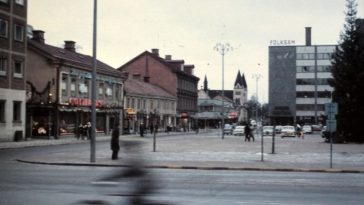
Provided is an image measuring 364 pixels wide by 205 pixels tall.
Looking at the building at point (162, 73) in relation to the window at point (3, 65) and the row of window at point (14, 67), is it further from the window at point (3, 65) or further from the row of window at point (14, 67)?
the window at point (3, 65)

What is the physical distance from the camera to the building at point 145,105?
78.7m

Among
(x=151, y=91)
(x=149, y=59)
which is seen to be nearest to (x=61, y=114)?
(x=151, y=91)

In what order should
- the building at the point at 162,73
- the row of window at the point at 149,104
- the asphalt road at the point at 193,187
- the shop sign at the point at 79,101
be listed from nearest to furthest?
1. the asphalt road at the point at 193,187
2. the shop sign at the point at 79,101
3. the row of window at the point at 149,104
4. the building at the point at 162,73

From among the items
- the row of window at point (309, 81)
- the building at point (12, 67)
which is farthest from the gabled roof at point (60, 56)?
the row of window at point (309, 81)

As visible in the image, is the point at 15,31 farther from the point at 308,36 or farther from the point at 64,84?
the point at 308,36

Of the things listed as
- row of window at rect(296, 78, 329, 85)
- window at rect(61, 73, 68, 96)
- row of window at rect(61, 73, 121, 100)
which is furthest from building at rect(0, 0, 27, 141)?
row of window at rect(296, 78, 329, 85)

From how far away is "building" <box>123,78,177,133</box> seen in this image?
3098 inches

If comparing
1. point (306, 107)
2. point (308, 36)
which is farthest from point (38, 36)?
point (308, 36)

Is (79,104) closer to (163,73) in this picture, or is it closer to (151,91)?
(151,91)

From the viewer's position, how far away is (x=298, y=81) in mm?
135125

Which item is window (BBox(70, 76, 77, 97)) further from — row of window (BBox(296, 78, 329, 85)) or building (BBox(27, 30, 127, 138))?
row of window (BBox(296, 78, 329, 85))

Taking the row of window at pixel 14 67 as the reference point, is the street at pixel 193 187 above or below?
below

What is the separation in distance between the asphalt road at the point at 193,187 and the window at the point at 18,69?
27958 mm

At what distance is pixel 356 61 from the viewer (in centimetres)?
5591
